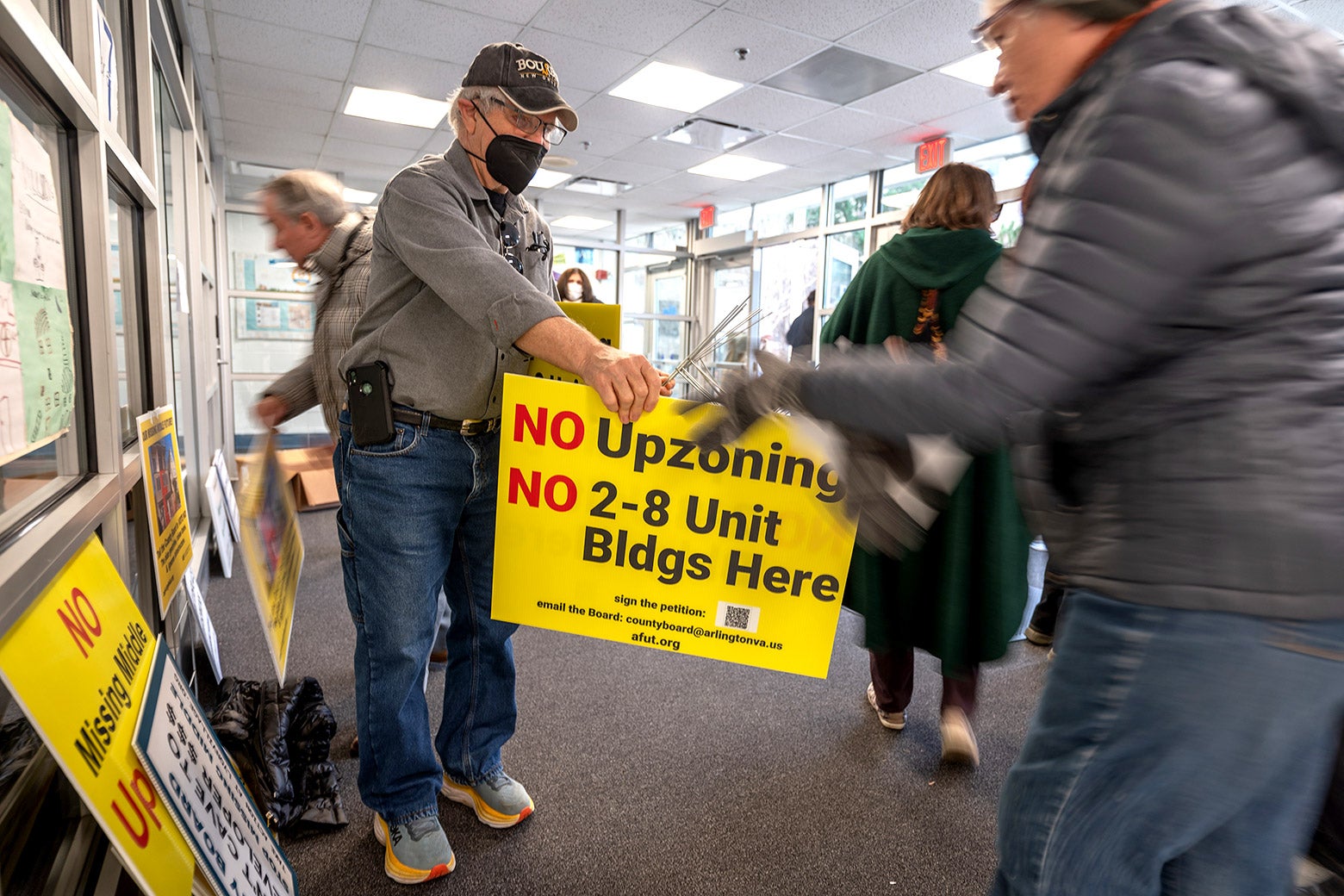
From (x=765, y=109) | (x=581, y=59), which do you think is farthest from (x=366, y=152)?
(x=765, y=109)

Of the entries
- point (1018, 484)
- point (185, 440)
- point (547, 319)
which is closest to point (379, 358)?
point (547, 319)

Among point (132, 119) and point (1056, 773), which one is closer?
point (1056, 773)

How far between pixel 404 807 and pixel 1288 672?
1377 millimetres

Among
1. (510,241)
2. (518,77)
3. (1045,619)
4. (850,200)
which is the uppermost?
(850,200)

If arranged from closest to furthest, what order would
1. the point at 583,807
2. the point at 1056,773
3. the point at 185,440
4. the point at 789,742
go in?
the point at 1056,773, the point at 583,807, the point at 789,742, the point at 185,440

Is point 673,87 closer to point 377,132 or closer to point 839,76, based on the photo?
point 839,76

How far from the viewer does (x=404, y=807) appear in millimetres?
1382

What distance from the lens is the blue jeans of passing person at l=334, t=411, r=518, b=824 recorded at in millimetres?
1226

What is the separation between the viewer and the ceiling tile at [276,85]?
171 inches

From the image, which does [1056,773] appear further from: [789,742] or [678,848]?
[789,742]

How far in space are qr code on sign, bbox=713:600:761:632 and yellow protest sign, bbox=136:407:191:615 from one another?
117 cm

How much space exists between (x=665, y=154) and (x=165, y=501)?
200 inches

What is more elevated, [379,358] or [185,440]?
[379,358]

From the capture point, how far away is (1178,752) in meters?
0.60
